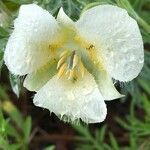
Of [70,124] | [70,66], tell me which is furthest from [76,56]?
[70,124]

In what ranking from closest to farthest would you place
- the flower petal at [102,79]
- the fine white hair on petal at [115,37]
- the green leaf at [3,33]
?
the fine white hair on petal at [115,37]
the flower petal at [102,79]
the green leaf at [3,33]

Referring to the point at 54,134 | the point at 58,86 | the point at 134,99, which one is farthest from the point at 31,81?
the point at 54,134

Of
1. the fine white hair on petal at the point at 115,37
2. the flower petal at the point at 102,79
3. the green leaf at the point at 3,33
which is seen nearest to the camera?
the fine white hair on petal at the point at 115,37

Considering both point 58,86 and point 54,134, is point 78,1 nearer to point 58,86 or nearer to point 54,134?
point 58,86

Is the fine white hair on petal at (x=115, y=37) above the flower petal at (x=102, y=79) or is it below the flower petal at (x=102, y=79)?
above

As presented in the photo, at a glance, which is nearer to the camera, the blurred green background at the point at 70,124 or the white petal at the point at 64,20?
the white petal at the point at 64,20

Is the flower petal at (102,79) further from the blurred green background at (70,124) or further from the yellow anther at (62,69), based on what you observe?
the blurred green background at (70,124)

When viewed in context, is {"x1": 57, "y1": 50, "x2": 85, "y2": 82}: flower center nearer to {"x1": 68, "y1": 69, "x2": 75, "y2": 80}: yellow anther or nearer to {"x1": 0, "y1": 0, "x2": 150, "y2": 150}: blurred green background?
{"x1": 68, "y1": 69, "x2": 75, "y2": 80}: yellow anther

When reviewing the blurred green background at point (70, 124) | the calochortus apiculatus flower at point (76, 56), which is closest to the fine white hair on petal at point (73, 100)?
the calochortus apiculatus flower at point (76, 56)

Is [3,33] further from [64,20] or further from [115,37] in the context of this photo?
[115,37]
